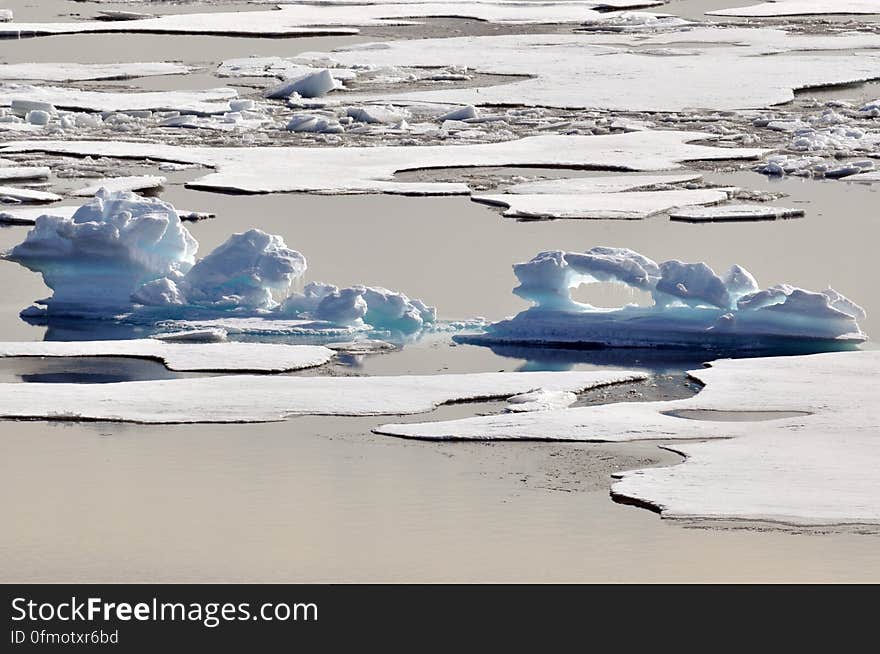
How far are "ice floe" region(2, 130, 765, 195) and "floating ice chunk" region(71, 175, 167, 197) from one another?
12.2 inches

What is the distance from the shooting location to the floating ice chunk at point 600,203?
12.9m

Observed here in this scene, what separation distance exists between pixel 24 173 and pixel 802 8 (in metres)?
18.4

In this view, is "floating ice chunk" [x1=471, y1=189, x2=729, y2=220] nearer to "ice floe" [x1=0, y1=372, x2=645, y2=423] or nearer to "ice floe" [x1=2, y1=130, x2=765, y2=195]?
"ice floe" [x1=2, y1=130, x2=765, y2=195]

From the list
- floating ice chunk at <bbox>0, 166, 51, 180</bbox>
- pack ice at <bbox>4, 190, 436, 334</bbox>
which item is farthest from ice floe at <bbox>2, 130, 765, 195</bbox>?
pack ice at <bbox>4, 190, 436, 334</bbox>

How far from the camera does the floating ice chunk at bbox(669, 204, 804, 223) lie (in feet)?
41.5

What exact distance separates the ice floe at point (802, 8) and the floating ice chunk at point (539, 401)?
70.3ft

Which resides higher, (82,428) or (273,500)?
(82,428)

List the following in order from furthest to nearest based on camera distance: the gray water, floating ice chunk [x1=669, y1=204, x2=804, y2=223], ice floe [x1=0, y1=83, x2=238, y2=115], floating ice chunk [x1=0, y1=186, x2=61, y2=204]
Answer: ice floe [x1=0, y1=83, x2=238, y2=115]
floating ice chunk [x1=0, y1=186, x2=61, y2=204]
floating ice chunk [x1=669, y1=204, x2=804, y2=223]
the gray water

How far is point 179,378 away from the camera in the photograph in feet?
26.9

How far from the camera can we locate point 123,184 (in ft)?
44.8
